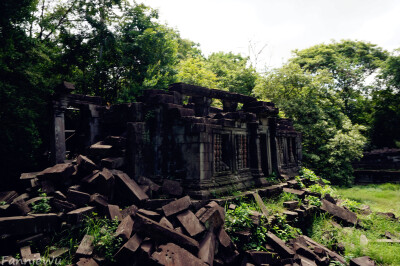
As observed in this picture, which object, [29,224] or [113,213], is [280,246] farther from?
[29,224]

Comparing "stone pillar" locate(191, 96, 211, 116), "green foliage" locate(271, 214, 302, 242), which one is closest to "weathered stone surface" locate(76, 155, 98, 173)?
"stone pillar" locate(191, 96, 211, 116)

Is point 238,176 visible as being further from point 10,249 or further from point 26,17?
point 26,17

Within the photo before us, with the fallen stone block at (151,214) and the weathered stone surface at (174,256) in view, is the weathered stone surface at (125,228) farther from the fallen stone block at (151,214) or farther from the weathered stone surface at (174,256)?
the weathered stone surface at (174,256)

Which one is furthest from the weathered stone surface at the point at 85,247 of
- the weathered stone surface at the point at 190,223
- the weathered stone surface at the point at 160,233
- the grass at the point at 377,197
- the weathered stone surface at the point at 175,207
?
the grass at the point at 377,197

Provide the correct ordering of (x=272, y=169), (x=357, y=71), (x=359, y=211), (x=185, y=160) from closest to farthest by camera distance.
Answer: (x=185, y=160) < (x=359, y=211) < (x=272, y=169) < (x=357, y=71)

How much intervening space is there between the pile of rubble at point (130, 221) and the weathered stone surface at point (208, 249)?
20mm

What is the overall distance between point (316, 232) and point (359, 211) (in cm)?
333

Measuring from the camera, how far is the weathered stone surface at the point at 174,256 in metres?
4.31

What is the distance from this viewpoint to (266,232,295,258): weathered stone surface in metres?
5.50

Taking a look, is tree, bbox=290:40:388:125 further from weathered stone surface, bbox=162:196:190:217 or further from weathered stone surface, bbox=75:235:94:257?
weathered stone surface, bbox=75:235:94:257

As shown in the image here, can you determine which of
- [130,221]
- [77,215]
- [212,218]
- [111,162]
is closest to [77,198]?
[77,215]

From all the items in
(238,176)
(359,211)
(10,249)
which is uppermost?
(238,176)

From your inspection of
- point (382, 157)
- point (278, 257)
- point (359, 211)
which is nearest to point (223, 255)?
point (278, 257)

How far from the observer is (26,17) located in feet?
33.3
